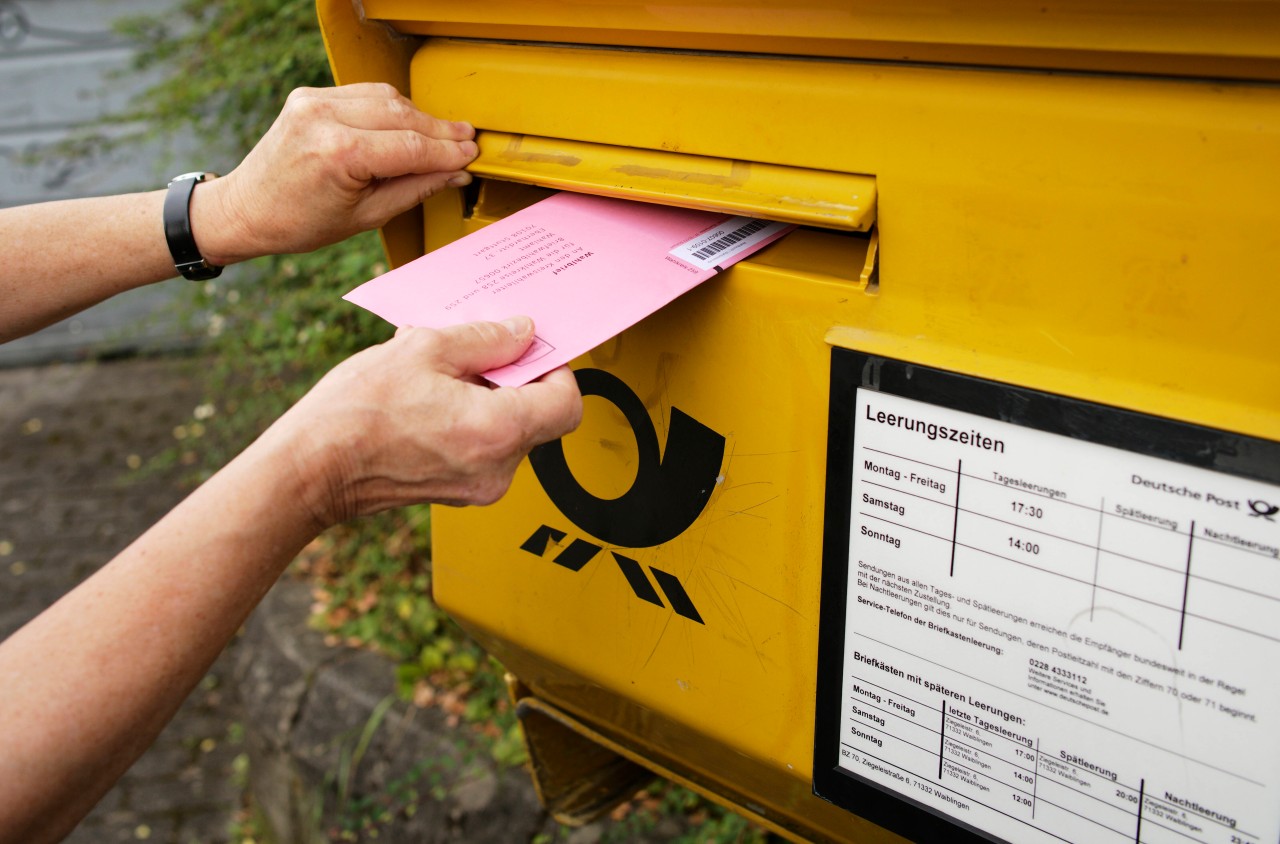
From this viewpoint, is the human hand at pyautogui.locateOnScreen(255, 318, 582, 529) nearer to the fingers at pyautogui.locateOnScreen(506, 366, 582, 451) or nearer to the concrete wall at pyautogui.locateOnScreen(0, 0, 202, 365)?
the fingers at pyautogui.locateOnScreen(506, 366, 582, 451)

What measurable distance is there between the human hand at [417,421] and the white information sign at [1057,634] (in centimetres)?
36

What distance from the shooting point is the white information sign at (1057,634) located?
85 centimetres

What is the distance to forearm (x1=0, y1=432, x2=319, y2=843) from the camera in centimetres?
96

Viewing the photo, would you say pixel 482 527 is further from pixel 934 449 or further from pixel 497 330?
pixel 934 449

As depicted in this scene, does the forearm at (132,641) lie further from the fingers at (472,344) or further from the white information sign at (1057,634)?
the white information sign at (1057,634)

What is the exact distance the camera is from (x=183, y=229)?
1.60m

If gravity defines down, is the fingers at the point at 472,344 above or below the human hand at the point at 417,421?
above

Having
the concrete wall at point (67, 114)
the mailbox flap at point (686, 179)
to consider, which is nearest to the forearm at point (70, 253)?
the mailbox flap at point (686, 179)

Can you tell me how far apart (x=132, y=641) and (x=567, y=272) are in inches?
23.2

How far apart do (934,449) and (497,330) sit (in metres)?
0.47

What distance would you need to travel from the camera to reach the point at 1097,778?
37.9 inches

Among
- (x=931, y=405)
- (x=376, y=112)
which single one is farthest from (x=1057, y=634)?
(x=376, y=112)

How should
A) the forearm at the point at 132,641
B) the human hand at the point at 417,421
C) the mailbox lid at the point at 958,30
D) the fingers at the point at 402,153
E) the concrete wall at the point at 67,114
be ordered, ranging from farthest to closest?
1. the concrete wall at the point at 67,114
2. the fingers at the point at 402,153
3. the human hand at the point at 417,421
4. the forearm at the point at 132,641
5. the mailbox lid at the point at 958,30

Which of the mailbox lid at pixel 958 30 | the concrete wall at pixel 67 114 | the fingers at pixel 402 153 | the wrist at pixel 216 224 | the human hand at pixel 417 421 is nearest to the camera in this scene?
the mailbox lid at pixel 958 30
